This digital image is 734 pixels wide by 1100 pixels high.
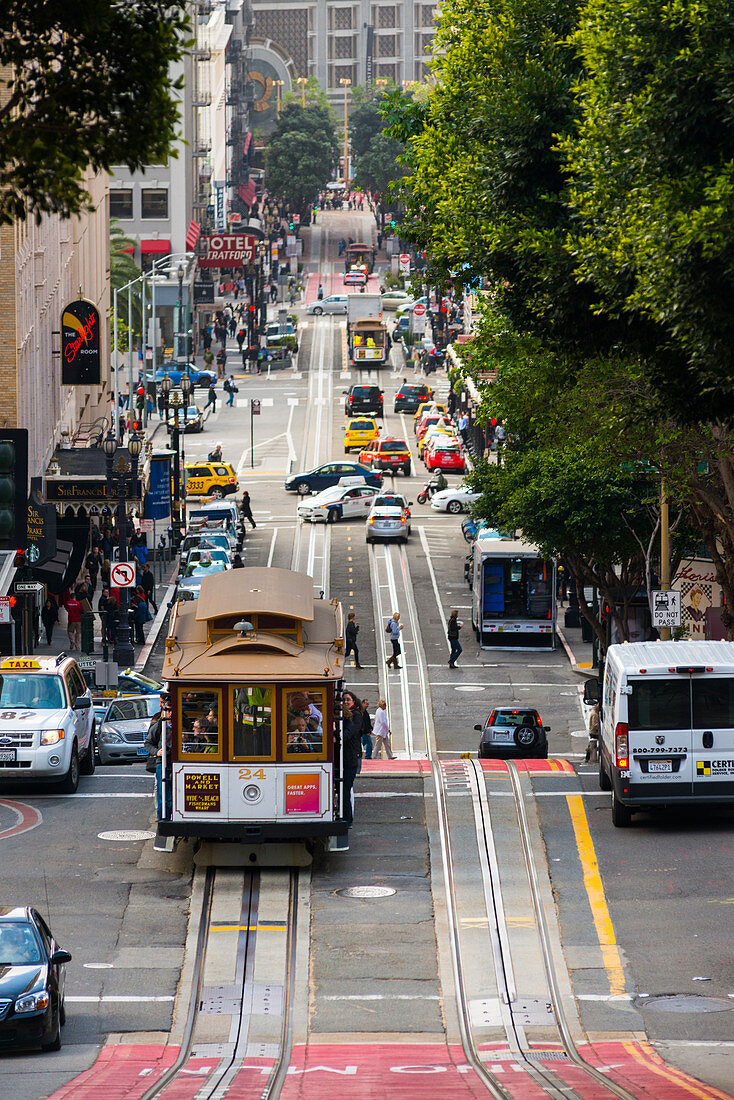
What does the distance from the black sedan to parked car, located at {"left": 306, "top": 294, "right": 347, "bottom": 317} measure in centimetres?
11624

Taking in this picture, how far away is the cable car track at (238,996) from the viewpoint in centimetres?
1423

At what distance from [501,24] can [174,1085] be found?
18.5m

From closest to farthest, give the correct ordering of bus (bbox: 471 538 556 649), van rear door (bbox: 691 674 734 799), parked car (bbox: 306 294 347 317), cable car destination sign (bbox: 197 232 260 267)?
van rear door (bbox: 691 674 734 799) < bus (bbox: 471 538 556 649) < cable car destination sign (bbox: 197 232 260 267) < parked car (bbox: 306 294 347 317)

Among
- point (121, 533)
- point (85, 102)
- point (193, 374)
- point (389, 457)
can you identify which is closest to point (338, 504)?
point (389, 457)

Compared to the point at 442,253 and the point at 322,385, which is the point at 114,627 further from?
the point at 322,385

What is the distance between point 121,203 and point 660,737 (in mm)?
98711

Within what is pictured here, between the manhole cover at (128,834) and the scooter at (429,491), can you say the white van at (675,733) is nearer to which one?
the manhole cover at (128,834)

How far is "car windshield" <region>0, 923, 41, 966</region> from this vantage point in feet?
49.6

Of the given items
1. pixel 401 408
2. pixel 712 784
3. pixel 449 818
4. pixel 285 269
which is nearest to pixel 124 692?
pixel 449 818

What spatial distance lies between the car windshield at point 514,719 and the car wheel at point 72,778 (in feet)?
30.8

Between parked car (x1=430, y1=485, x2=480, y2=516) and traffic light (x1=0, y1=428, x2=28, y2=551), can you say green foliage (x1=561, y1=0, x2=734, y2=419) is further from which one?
parked car (x1=430, y1=485, x2=480, y2=516)

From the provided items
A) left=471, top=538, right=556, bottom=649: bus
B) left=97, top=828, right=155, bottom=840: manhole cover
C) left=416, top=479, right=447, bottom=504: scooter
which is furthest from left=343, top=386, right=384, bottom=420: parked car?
left=97, top=828, right=155, bottom=840: manhole cover

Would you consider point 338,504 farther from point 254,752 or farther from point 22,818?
point 254,752

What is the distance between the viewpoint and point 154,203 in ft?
377
